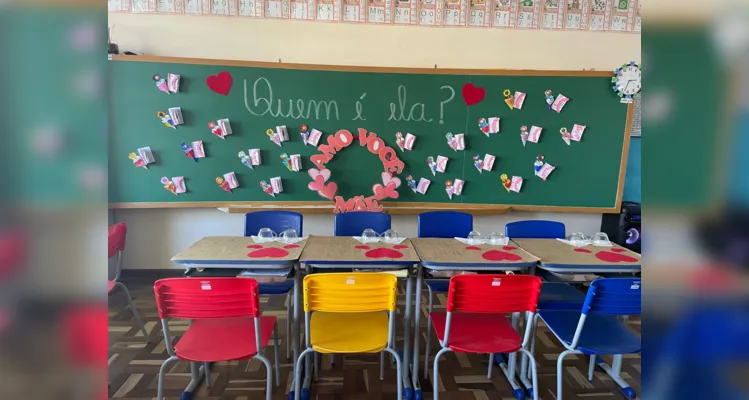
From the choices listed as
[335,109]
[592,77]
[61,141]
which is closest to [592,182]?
[592,77]

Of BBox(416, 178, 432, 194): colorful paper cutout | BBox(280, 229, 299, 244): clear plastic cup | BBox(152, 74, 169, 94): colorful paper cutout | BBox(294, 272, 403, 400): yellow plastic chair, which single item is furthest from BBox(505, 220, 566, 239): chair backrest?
BBox(152, 74, 169, 94): colorful paper cutout

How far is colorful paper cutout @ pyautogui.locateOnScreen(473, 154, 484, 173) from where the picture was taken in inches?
147

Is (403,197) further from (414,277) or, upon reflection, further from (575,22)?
(575,22)

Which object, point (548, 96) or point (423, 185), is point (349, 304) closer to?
point (423, 185)

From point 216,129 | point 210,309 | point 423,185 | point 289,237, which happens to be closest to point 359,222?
point 289,237

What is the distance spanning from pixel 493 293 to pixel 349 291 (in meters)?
0.71

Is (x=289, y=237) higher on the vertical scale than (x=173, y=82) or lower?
lower

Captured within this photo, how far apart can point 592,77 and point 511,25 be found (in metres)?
0.95

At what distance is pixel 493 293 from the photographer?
6.01 ft

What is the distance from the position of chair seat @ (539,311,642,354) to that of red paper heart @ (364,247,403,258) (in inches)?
36.6

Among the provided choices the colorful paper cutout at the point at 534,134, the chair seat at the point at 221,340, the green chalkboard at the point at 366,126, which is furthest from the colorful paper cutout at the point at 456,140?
the chair seat at the point at 221,340

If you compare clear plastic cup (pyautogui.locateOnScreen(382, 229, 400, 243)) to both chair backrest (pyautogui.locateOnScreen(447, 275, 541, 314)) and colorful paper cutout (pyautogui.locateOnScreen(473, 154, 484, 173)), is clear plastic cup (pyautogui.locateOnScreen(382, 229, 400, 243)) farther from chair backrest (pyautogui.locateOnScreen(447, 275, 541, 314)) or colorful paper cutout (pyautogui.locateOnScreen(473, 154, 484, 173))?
colorful paper cutout (pyautogui.locateOnScreen(473, 154, 484, 173))

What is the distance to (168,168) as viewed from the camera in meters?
3.57

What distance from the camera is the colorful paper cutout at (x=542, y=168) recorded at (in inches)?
148
